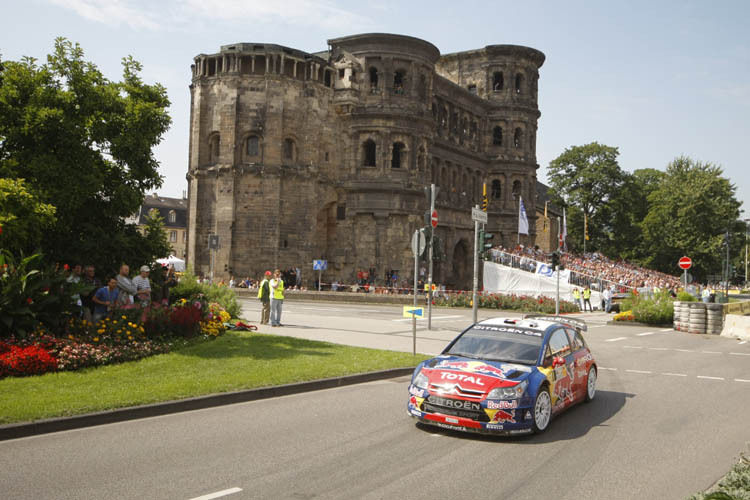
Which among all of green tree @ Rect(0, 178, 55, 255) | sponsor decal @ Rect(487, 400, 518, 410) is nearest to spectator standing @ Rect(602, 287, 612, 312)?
green tree @ Rect(0, 178, 55, 255)

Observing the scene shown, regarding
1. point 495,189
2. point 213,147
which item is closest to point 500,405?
point 213,147

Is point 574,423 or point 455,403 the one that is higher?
point 455,403

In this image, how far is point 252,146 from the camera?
43.1m

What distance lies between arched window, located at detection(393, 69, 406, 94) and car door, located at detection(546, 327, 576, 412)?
1499 inches

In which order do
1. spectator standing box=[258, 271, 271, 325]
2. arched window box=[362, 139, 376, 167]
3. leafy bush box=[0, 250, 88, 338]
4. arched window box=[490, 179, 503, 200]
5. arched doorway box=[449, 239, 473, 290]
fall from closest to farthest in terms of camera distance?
leafy bush box=[0, 250, 88, 338], spectator standing box=[258, 271, 271, 325], arched window box=[362, 139, 376, 167], arched doorway box=[449, 239, 473, 290], arched window box=[490, 179, 503, 200]

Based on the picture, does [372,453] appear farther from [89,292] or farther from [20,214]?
[20,214]

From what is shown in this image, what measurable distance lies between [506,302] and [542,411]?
96.6ft

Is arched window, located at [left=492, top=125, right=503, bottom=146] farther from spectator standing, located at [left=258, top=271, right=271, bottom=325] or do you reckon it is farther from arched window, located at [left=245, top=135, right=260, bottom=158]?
spectator standing, located at [left=258, top=271, right=271, bottom=325]

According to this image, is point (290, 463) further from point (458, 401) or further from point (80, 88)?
point (80, 88)

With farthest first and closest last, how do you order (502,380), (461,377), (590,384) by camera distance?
(590,384), (461,377), (502,380)

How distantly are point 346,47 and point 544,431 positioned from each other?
4171 cm

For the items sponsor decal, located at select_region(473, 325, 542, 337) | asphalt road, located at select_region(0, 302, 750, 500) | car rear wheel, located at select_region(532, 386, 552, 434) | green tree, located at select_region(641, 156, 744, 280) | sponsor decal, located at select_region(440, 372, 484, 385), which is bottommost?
asphalt road, located at select_region(0, 302, 750, 500)

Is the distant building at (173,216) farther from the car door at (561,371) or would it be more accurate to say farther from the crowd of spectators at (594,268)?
the car door at (561,371)

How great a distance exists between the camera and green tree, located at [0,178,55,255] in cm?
1236
